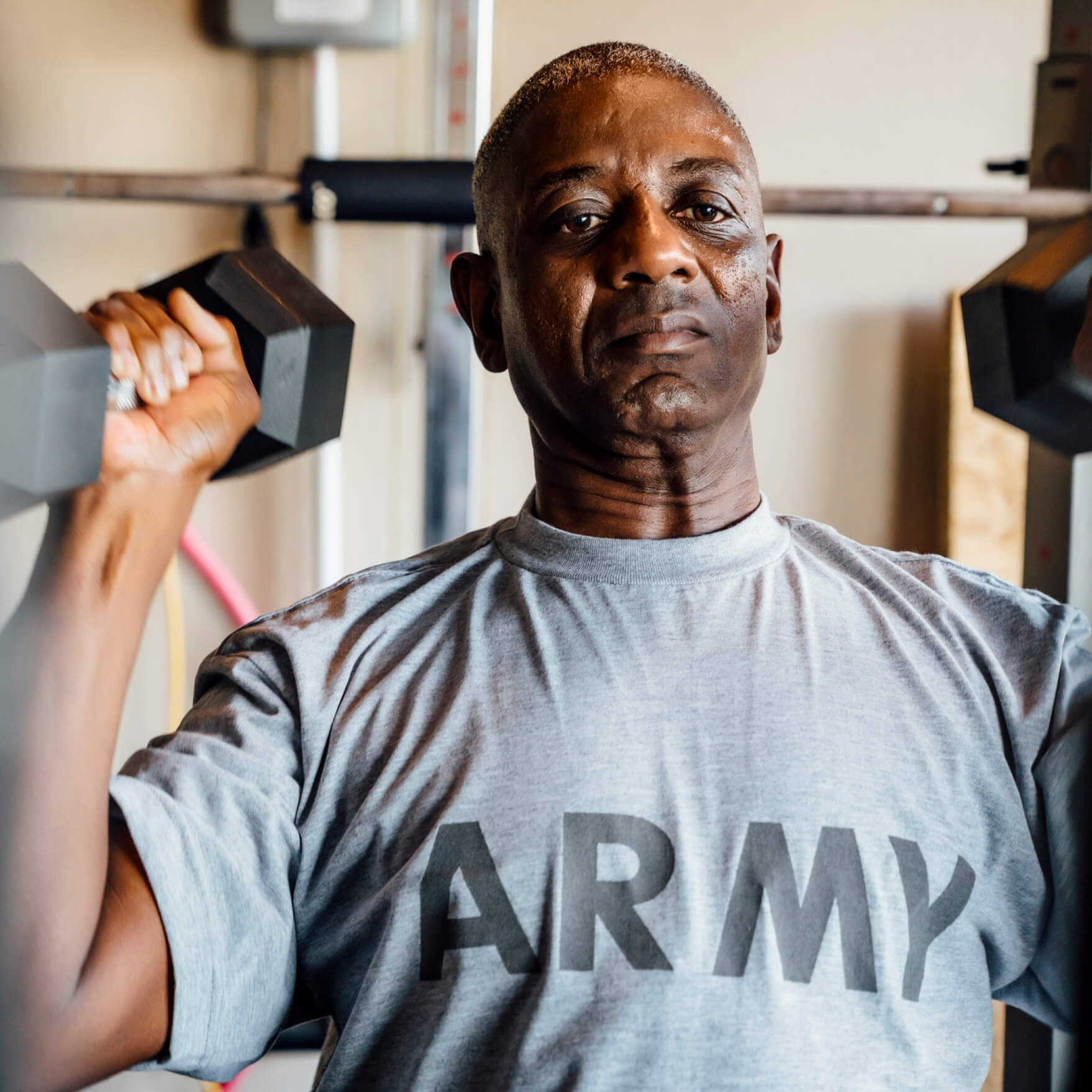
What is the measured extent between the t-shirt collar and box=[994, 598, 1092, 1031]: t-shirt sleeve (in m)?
0.27

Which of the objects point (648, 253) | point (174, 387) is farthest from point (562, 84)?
point (174, 387)

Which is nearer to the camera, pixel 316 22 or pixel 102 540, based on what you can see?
pixel 102 540

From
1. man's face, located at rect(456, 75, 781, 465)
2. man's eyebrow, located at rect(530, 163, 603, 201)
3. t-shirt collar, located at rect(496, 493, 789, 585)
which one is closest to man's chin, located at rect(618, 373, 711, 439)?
man's face, located at rect(456, 75, 781, 465)

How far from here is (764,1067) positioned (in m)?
0.93

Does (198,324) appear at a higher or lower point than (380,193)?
lower

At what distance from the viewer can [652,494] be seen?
1229 millimetres

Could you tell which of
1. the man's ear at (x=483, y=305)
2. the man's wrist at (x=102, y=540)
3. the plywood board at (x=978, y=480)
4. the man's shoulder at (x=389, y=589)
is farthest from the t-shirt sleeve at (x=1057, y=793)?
the plywood board at (x=978, y=480)

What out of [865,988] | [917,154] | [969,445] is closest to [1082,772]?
[865,988]

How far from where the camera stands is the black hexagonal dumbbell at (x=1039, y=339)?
1047 millimetres

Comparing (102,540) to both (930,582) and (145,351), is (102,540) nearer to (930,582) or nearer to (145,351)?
(145,351)

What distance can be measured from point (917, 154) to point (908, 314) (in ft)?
1.02

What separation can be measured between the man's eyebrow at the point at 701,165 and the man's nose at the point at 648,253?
0.05 meters

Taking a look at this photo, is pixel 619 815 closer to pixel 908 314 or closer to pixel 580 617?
pixel 580 617

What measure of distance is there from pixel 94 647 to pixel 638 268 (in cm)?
59
